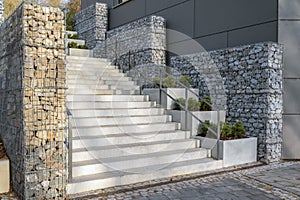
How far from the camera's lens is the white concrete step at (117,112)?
5773 millimetres

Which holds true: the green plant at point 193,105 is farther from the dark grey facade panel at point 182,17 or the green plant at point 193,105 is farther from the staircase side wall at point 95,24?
the staircase side wall at point 95,24

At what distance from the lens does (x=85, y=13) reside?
1282cm

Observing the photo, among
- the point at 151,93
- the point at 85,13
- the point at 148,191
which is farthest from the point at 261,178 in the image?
the point at 85,13

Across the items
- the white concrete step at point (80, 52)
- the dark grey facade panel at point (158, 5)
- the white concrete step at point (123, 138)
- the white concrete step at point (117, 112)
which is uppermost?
the dark grey facade panel at point (158, 5)

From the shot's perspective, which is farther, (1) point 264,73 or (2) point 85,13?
(2) point 85,13

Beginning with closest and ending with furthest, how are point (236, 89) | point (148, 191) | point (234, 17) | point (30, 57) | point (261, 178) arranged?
point (30, 57)
point (148, 191)
point (261, 178)
point (236, 89)
point (234, 17)

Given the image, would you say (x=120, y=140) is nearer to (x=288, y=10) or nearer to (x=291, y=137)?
(x=291, y=137)

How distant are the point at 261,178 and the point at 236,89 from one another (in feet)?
7.62

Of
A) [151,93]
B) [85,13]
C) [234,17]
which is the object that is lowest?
[151,93]

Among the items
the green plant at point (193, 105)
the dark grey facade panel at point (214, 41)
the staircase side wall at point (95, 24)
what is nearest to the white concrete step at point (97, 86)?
the green plant at point (193, 105)

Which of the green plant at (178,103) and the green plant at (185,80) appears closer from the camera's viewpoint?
the green plant at (178,103)

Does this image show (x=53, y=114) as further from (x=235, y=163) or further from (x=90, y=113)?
(x=235, y=163)

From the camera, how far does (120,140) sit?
5.38 metres

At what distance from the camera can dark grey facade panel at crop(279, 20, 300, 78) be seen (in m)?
6.12
